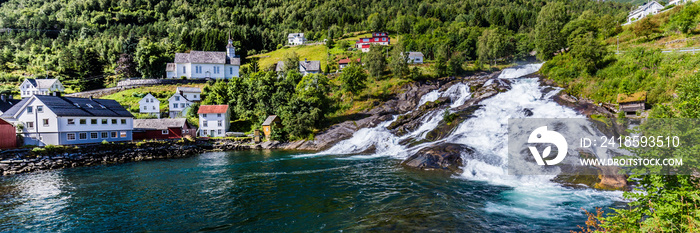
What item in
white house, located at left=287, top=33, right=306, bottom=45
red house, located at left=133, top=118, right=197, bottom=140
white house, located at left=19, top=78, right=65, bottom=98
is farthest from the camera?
white house, located at left=287, top=33, right=306, bottom=45

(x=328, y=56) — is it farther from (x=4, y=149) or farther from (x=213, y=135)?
(x=4, y=149)

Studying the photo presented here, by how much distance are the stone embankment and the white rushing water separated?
77.7 feet

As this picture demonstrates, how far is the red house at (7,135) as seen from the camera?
135 ft

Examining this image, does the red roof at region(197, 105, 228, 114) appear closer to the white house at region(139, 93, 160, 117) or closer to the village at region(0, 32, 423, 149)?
the village at region(0, 32, 423, 149)

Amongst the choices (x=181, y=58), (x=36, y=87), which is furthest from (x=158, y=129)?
(x=36, y=87)

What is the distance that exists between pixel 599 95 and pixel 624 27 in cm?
4907

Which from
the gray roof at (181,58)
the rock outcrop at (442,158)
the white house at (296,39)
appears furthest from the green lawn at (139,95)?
the white house at (296,39)

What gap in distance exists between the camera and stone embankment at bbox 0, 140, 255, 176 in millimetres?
38953

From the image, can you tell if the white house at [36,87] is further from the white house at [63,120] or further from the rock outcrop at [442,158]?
the rock outcrop at [442,158]

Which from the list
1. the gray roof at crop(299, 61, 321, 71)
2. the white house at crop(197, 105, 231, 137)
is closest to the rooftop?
the white house at crop(197, 105, 231, 137)

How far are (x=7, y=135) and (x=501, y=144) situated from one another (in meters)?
61.9

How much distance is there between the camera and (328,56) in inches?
5098

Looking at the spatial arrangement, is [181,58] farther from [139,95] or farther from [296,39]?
[296,39]

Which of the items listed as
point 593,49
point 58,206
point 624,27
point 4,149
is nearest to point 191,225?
point 58,206
